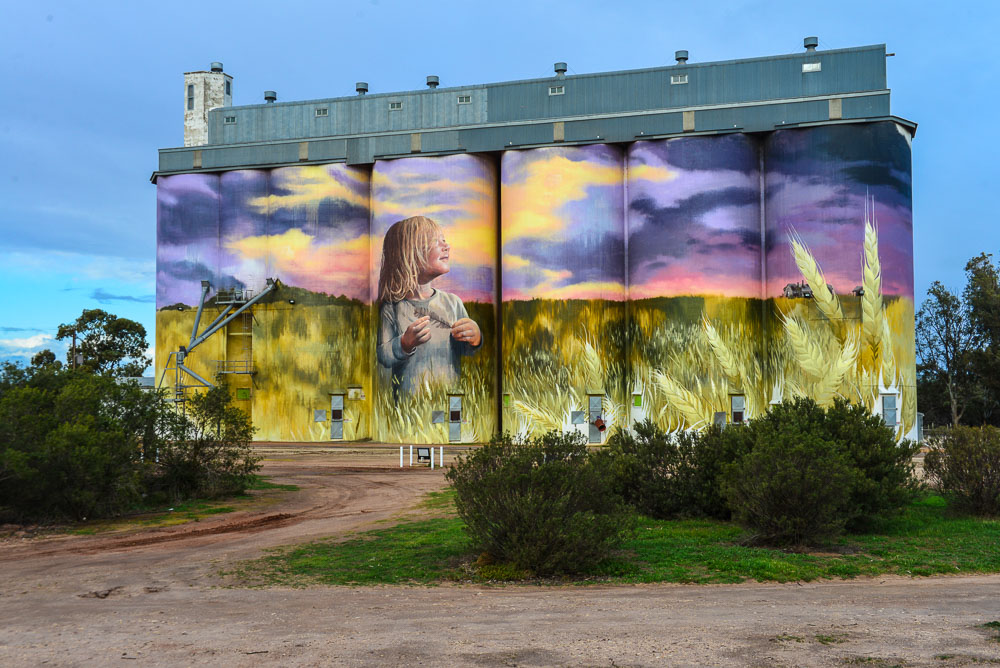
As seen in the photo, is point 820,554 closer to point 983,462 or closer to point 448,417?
point 983,462

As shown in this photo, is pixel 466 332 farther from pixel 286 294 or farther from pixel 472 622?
pixel 472 622

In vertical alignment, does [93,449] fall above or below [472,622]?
above

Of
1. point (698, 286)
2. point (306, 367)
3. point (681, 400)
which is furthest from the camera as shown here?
point (306, 367)

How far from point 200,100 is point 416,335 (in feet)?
83.1

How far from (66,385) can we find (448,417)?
85.6 feet

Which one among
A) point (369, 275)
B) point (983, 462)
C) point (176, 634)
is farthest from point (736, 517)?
point (369, 275)

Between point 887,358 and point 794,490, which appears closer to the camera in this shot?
point 794,490

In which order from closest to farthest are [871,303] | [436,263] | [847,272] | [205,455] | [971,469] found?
[971,469]
[205,455]
[871,303]
[847,272]
[436,263]

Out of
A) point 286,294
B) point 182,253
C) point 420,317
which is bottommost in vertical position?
point 420,317

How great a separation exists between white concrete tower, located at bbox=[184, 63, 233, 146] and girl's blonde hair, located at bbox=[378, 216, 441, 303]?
18902 mm

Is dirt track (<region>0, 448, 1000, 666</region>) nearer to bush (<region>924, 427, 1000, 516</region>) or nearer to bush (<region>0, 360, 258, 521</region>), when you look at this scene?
bush (<region>0, 360, 258, 521</region>)

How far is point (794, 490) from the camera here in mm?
16109

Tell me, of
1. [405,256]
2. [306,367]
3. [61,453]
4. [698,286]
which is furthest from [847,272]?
[61,453]

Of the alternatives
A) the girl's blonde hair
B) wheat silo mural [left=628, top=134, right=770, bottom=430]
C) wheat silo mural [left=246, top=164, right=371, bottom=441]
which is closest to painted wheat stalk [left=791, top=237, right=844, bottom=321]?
wheat silo mural [left=628, top=134, right=770, bottom=430]
